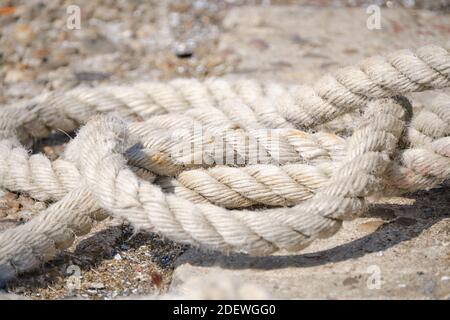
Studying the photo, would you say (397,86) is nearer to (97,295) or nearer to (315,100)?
(315,100)

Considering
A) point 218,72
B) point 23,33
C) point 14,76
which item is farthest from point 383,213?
point 23,33

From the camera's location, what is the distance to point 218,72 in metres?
2.91

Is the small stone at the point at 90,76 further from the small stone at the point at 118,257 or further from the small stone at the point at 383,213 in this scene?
the small stone at the point at 383,213

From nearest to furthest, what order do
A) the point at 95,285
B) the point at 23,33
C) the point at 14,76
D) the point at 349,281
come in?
the point at 349,281
the point at 95,285
the point at 14,76
the point at 23,33

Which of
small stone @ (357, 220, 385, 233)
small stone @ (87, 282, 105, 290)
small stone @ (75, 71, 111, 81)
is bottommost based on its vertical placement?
small stone @ (87, 282, 105, 290)

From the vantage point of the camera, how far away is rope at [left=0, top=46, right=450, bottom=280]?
1593mm

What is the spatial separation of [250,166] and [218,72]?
116 cm

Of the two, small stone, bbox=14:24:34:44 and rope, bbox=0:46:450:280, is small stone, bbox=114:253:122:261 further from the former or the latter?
small stone, bbox=14:24:34:44

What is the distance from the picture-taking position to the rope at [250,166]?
1.59 m

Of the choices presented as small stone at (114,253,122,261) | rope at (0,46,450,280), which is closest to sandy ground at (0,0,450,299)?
small stone at (114,253,122,261)

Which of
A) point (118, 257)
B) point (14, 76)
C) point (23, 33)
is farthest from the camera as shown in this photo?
point (23, 33)

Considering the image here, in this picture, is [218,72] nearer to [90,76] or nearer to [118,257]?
[90,76]

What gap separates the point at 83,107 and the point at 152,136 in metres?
0.53

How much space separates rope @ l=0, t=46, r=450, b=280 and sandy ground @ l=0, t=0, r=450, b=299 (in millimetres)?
106
